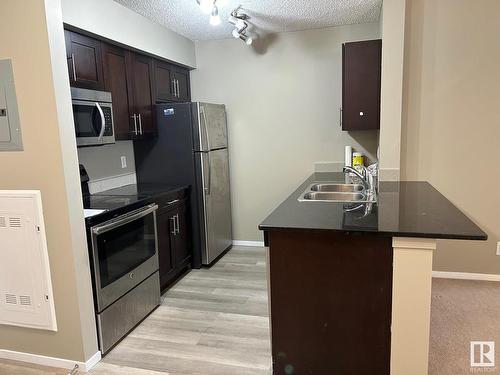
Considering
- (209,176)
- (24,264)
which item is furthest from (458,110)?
(24,264)

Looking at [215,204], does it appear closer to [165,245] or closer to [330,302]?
[165,245]

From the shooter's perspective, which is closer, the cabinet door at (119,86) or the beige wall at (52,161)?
the beige wall at (52,161)

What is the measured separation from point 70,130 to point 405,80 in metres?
2.64

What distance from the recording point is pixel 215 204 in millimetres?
3828

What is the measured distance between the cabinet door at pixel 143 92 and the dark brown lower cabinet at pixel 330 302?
6.75ft

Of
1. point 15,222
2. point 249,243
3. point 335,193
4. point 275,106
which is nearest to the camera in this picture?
point 15,222

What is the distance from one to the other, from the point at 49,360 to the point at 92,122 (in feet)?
5.15

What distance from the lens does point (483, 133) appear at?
303cm

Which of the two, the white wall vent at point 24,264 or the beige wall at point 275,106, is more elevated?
the beige wall at point 275,106

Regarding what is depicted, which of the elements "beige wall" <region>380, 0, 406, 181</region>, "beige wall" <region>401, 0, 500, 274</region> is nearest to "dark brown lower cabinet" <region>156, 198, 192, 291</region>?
"beige wall" <region>380, 0, 406, 181</region>

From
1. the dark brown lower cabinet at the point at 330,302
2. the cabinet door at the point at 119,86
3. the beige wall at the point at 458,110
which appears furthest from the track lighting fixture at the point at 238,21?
the dark brown lower cabinet at the point at 330,302

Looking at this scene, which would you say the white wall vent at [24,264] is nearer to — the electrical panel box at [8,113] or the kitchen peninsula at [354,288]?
the electrical panel box at [8,113]

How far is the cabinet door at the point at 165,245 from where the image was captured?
3115 mm

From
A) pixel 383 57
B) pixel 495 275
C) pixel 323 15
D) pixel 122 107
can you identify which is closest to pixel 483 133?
pixel 383 57
